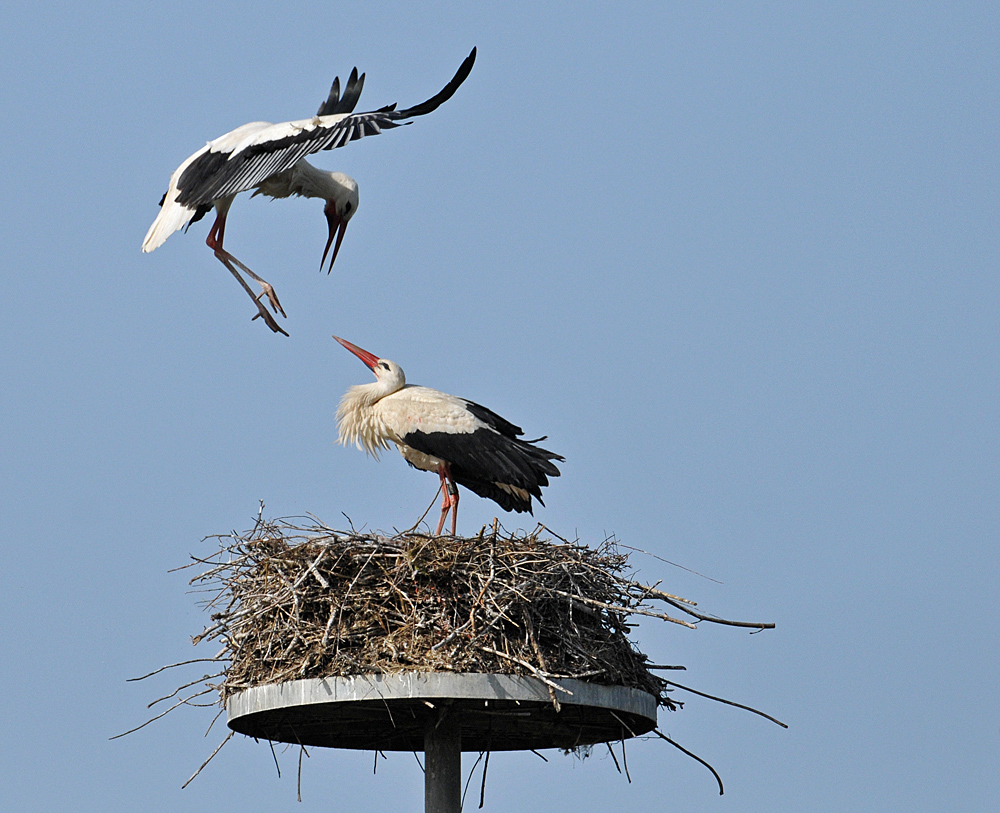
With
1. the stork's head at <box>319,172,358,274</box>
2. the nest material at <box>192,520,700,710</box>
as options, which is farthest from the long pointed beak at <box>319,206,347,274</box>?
the nest material at <box>192,520,700,710</box>

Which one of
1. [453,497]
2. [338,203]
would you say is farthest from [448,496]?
[338,203]

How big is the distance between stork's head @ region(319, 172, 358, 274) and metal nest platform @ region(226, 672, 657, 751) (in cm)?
364

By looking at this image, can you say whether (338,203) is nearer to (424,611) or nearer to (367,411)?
(367,411)

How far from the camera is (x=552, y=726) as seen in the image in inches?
314

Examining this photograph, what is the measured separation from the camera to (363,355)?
10.5 m

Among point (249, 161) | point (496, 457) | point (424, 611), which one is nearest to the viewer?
point (424, 611)

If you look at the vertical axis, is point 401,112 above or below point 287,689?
above

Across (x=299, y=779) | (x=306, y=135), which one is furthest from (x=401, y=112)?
(x=299, y=779)

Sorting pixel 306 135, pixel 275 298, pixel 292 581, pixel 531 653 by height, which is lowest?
pixel 531 653

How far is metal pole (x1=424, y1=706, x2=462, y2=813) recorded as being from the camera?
7.54m

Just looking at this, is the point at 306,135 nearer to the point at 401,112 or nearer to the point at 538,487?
the point at 401,112

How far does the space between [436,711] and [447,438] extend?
8.62 feet

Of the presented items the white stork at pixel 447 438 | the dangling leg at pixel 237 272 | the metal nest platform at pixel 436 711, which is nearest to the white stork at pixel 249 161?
the dangling leg at pixel 237 272

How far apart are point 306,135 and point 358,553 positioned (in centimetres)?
283
